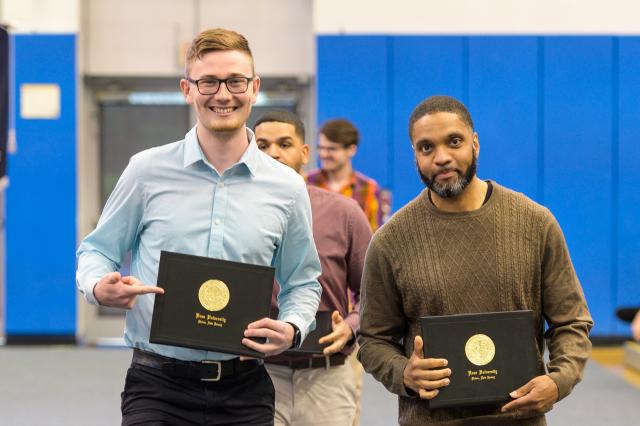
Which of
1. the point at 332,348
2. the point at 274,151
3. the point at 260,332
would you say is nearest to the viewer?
the point at 260,332

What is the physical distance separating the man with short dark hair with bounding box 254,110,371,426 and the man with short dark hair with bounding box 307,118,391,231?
1518 mm

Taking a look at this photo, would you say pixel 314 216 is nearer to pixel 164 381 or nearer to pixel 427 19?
pixel 164 381

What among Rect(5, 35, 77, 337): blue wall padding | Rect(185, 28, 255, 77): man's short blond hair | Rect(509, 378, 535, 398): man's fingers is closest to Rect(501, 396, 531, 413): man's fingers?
Rect(509, 378, 535, 398): man's fingers

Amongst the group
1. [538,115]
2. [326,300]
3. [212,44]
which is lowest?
[326,300]

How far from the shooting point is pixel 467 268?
2623 mm

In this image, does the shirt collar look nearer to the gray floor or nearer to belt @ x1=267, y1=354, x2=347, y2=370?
belt @ x1=267, y1=354, x2=347, y2=370

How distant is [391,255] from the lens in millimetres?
2719

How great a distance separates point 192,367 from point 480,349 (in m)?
0.72

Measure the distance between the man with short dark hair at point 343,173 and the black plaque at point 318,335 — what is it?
6.30 ft

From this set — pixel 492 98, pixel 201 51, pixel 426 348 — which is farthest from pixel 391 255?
pixel 492 98

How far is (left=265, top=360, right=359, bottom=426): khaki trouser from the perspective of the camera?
3.65 m

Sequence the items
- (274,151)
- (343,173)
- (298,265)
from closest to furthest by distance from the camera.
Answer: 1. (298,265)
2. (274,151)
3. (343,173)

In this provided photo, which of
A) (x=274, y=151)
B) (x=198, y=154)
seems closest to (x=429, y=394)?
(x=198, y=154)

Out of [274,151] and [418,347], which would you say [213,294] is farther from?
[274,151]
